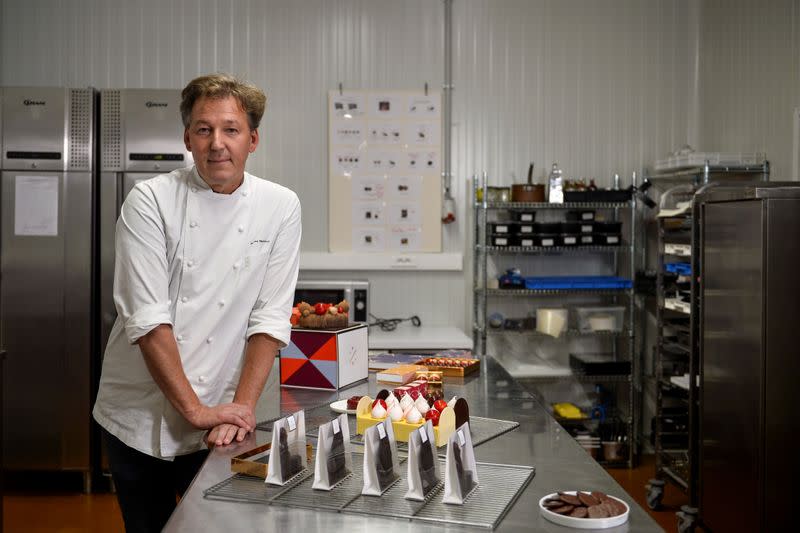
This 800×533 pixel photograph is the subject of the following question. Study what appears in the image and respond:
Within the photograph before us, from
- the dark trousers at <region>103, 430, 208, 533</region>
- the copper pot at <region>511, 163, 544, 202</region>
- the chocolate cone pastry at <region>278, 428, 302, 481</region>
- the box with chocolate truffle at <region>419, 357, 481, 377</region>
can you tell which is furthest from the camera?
the copper pot at <region>511, 163, 544, 202</region>

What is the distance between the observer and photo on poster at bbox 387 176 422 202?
506cm

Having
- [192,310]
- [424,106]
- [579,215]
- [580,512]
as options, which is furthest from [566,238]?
[580,512]

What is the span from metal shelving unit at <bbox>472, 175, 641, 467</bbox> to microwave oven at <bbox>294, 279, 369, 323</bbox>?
0.75 meters

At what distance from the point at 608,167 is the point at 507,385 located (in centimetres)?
300

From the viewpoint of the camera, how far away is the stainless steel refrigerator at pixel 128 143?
444 centimetres

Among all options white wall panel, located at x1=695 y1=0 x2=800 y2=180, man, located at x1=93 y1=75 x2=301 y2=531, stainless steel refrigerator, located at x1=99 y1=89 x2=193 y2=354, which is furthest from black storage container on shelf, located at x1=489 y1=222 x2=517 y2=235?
man, located at x1=93 y1=75 x2=301 y2=531

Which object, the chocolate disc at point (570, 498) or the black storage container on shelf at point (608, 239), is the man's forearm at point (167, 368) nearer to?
the chocolate disc at point (570, 498)

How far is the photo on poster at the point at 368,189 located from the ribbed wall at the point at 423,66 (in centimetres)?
22

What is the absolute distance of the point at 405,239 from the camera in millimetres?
5078

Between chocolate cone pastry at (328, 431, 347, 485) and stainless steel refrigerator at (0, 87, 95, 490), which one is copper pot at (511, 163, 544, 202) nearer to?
stainless steel refrigerator at (0, 87, 95, 490)

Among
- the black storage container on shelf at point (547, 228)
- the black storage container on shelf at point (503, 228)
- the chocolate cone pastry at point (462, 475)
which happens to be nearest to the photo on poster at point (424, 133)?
the black storage container on shelf at point (503, 228)

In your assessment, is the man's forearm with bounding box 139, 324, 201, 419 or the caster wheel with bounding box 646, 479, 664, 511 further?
the caster wheel with bounding box 646, 479, 664, 511

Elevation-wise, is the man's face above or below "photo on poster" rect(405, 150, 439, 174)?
below

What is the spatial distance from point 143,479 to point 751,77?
4.03 m
